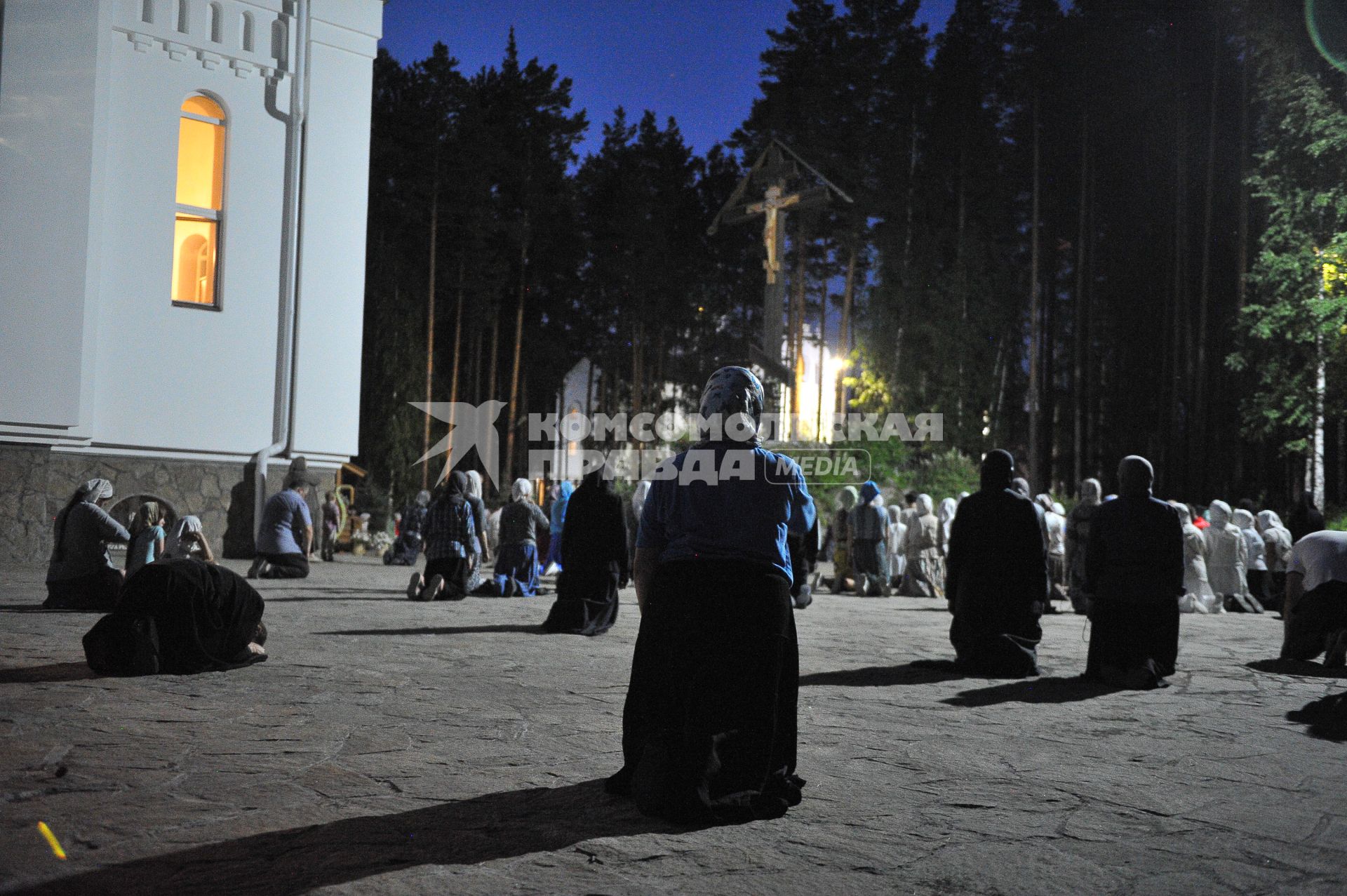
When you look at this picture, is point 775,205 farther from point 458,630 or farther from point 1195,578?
point 458,630

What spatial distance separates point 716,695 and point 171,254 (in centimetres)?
1415

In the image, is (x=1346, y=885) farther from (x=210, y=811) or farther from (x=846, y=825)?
(x=210, y=811)

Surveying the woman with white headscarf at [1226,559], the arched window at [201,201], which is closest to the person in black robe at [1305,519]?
the woman with white headscarf at [1226,559]

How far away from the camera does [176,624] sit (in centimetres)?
671

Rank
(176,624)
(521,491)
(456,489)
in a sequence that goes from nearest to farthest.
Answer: (176,624) → (456,489) → (521,491)

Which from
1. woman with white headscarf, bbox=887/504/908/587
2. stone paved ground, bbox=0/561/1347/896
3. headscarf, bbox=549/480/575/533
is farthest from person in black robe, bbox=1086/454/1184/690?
woman with white headscarf, bbox=887/504/908/587

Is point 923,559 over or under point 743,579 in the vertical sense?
under

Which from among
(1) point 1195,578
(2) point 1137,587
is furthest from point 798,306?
(2) point 1137,587

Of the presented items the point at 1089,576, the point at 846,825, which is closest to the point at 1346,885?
the point at 846,825

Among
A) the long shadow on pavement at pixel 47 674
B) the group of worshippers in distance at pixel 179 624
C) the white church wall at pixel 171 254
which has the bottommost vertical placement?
the long shadow on pavement at pixel 47 674

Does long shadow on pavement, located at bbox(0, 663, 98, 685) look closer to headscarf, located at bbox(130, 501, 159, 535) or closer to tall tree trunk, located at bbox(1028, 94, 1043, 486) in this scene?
headscarf, located at bbox(130, 501, 159, 535)

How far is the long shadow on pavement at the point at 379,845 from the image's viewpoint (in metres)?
2.97

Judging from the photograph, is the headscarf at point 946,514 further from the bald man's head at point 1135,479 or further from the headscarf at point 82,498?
the headscarf at point 82,498

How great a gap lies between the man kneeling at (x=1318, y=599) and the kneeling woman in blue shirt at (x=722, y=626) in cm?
608
